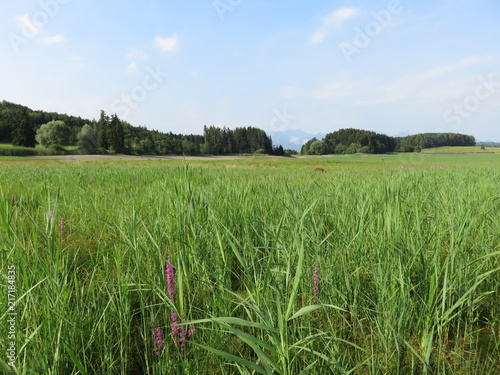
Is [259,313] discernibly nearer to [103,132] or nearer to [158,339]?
[158,339]

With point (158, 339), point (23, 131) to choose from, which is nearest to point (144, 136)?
point (23, 131)

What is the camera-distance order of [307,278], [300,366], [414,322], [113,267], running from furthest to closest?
1. [113,267]
2. [307,278]
3. [414,322]
4. [300,366]

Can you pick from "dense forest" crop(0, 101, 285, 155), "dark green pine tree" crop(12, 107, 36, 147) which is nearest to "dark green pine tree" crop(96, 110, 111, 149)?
"dense forest" crop(0, 101, 285, 155)

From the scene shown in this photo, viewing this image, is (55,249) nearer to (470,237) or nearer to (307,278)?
(307,278)

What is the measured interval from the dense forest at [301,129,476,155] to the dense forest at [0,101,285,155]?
17.3 meters

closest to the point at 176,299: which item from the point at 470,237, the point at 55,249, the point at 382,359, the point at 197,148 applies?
the point at 55,249

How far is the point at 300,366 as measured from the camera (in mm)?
1117

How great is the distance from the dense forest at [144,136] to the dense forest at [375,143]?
17.3m

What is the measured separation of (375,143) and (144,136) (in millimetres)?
106103

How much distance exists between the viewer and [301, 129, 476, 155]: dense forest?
10338cm

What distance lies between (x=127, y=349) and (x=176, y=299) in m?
0.33

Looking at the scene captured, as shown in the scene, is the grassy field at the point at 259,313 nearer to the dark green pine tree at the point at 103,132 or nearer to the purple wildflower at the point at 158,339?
the purple wildflower at the point at 158,339

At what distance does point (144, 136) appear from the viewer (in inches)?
4884

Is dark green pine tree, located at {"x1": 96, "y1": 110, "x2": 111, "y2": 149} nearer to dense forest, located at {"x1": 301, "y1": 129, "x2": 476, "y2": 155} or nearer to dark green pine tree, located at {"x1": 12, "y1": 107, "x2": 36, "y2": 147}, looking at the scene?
dark green pine tree, located at {"x1": 12, "y1": 107, "x2": 36, "y2": 147}
